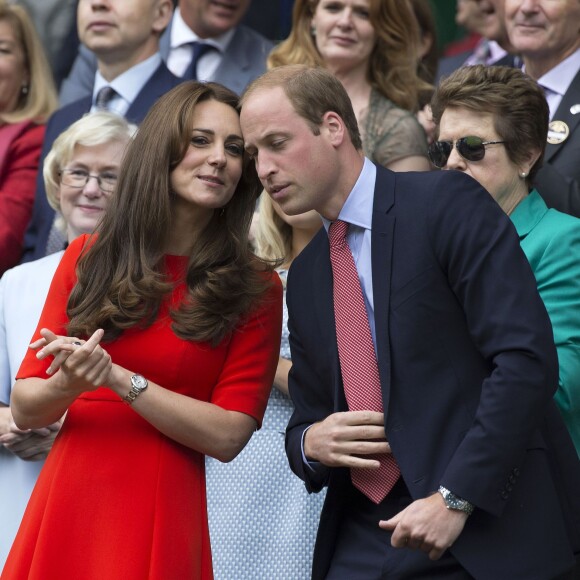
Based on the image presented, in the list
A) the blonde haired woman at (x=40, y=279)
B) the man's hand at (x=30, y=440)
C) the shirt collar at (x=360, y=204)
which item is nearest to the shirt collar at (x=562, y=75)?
the blonde haired woman at (x=40, y=279)

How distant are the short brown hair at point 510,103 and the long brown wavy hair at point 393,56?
146 cm

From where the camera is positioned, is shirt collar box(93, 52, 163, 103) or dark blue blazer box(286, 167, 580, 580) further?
shirt collar box(93, 52, 163, 103)

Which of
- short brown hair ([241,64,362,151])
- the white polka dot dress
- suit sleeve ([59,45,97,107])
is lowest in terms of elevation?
the white polka dot dress

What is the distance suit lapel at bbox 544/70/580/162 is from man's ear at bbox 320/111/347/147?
5.41ft

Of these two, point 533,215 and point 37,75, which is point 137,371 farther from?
point 37,75

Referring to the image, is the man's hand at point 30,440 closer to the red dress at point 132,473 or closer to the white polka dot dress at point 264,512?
the red dress at point 132,473

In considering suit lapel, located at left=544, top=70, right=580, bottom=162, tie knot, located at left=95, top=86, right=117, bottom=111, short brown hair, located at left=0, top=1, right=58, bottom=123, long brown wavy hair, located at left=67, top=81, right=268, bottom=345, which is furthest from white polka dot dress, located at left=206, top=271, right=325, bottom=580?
short brown hair, located at left=0, top=1, right=58, bottom=123

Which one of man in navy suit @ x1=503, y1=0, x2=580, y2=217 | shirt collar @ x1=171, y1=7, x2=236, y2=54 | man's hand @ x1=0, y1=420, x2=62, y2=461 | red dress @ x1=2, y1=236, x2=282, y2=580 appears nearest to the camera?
red dress @ x1=2, y1=236, x2=282, y2=580

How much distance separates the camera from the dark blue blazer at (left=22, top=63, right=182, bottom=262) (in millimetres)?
5793

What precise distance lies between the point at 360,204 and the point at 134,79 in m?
3.00

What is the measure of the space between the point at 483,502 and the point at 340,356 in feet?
1.98

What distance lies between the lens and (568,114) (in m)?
5.16

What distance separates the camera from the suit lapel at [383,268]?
11.0ft

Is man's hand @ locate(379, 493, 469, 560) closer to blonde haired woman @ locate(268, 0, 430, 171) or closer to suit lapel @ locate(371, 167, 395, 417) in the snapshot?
suit lapel @ locate(371, 167, 395, 417)
